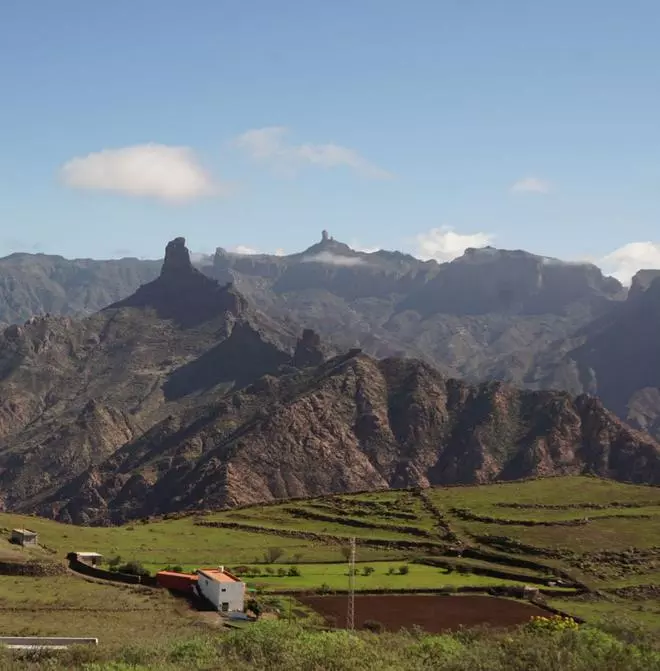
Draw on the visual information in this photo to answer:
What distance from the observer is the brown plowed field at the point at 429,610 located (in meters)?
73.6

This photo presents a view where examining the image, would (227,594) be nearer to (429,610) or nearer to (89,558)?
(429,610)

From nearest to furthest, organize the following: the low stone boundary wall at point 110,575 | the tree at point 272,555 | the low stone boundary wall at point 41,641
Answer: the low stone boundary wall at point 41,641 < the low stone boundary wall at point 110,575 < the tree at point 272,555

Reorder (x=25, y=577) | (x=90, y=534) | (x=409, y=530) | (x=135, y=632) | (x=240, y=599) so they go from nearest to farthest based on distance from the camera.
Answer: (x=135, y=632) < (x=240, y=599) < (x=25, y=577) < (x=90, y=534) < (x=409, y=530)

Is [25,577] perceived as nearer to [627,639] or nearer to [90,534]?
[90,534]

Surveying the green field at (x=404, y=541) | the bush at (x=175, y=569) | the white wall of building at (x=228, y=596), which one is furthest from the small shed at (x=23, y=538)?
the white wall of building at (x=228, y=596)

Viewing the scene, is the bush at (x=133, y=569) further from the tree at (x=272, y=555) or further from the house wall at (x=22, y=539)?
the tree at (x=272, y=555)

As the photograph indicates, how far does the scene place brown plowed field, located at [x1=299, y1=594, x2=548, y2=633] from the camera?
73562 millimetres

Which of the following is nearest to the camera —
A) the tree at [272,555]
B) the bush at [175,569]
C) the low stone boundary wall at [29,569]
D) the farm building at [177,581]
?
the farm building at [177,581]

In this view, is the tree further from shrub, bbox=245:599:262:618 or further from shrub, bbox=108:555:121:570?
shrub, bbox=245:599:262:618

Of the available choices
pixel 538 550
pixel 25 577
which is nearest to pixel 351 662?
pixel 25 577

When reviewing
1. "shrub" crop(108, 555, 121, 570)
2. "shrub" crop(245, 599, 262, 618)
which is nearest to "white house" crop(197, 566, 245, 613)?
"shrub" crop(245, 599, 262, 618)

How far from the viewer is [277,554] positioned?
3907 inches

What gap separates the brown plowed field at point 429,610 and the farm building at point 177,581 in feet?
31.0

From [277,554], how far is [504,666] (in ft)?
188
